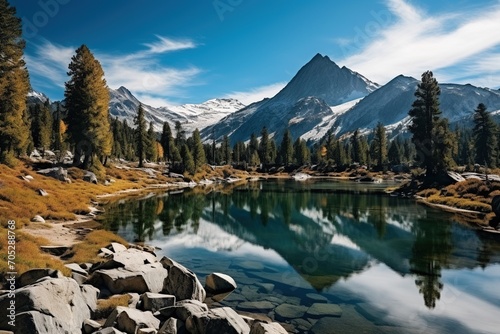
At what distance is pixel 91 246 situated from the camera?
23844 mm

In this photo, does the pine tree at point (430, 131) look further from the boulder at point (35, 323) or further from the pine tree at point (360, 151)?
the pine tree at point (360, 151)

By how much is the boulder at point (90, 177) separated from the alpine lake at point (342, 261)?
44.6 feet

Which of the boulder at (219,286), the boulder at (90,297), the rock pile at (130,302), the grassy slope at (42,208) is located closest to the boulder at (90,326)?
the rock pile at (130,302)

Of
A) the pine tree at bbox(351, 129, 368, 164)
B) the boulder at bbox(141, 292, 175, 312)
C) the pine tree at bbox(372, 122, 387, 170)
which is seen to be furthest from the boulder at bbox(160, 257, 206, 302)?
the pine tree at bbox(351, 129, 368, 164)

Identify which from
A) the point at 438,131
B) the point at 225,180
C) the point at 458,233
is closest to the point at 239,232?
the point at 458,233

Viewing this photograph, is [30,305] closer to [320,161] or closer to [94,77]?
[94,77]

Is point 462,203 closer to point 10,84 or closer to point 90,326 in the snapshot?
point 90,326

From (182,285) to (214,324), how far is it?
4.45m

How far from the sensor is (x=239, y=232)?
127 ft

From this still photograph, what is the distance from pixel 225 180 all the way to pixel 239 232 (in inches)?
3403

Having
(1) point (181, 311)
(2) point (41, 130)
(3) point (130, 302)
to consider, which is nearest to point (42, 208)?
(3) point (130, 302)

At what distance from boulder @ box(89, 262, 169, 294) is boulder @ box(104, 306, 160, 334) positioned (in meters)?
4.05

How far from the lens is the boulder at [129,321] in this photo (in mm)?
12055

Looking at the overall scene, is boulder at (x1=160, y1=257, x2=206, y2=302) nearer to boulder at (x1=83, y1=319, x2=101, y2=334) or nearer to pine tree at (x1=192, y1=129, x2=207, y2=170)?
boulder at (x1=83, y1=319, x2=101, y2=334)
